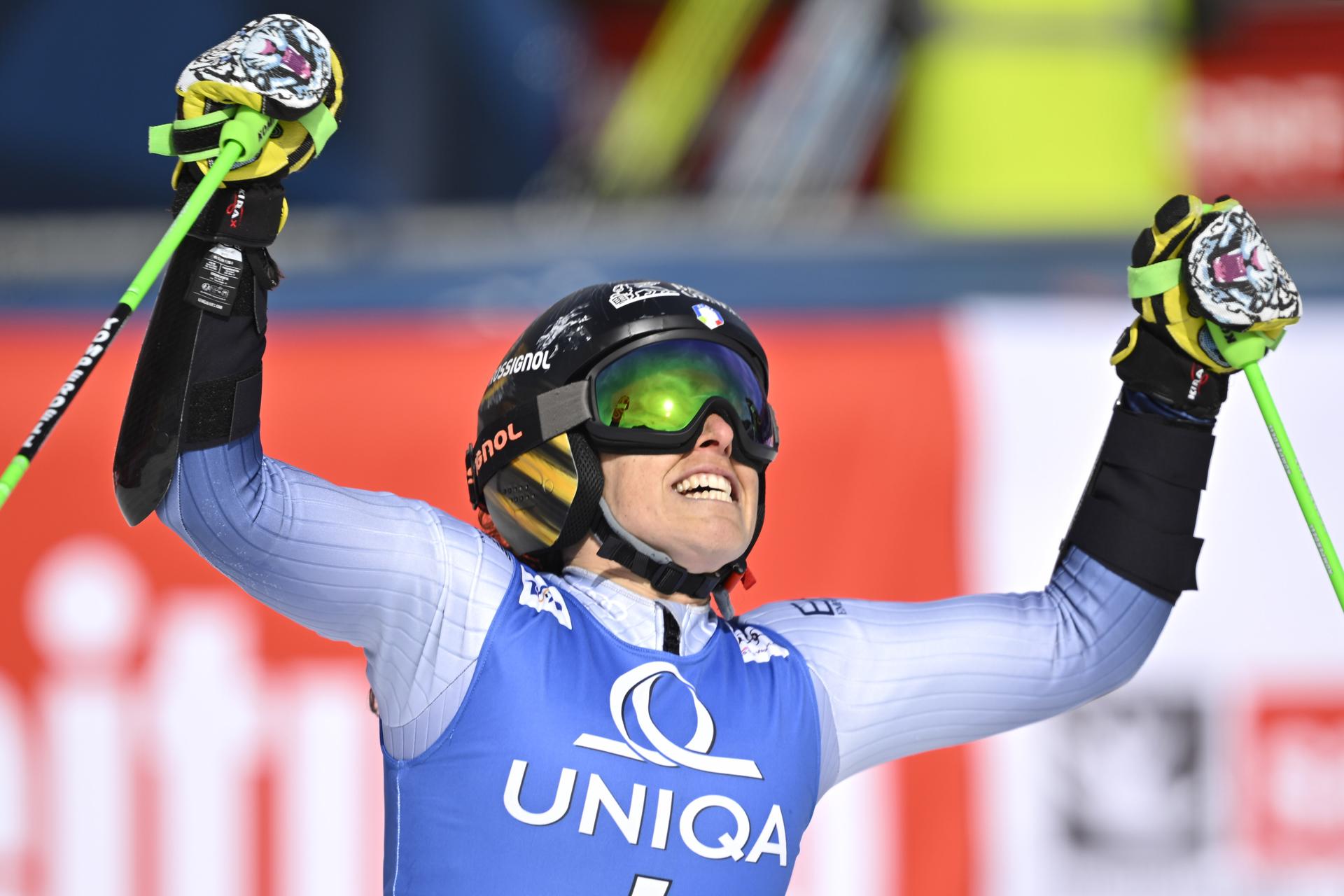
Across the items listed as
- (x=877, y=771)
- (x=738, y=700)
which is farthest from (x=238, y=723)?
(x=738, y=700)

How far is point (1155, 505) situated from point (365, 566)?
121 centimetres

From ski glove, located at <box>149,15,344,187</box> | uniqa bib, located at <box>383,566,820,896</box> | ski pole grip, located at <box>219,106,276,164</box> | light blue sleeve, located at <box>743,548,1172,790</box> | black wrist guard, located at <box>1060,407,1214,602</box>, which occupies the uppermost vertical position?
ski glove, located at <box>149,15,344,187</box>

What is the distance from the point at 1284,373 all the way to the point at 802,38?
3185mm

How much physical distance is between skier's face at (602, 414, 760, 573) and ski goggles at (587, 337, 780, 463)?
0.07 feet

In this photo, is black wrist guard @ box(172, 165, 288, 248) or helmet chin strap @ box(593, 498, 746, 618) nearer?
black wrist guard @ box(172, 165, 288, 248)

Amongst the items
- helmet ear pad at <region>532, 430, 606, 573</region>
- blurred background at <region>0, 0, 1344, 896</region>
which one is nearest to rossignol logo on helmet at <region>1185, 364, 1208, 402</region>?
helmet ear pad at <region>532, 430, 606, 573</region>

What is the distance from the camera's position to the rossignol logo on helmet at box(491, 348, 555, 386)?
8.27 feet

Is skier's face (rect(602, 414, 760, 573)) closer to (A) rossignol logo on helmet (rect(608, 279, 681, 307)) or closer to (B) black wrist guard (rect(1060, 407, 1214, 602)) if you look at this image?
(A) rossignol logo on helmet (rect(608, 279, 681, 307))

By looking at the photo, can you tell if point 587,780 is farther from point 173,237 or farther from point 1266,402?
point 1266,402

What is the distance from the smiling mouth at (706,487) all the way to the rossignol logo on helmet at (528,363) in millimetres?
263

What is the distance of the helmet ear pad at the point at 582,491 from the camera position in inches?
96.5

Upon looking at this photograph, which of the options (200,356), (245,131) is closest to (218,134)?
(245,131)

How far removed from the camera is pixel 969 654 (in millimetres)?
2629

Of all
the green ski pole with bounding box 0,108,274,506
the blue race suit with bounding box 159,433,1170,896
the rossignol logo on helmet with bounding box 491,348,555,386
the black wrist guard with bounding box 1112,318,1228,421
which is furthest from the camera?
the black wrist guard with bounding box 1112,318,1228,421
